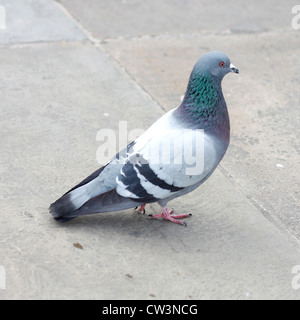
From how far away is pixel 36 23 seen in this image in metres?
6.33

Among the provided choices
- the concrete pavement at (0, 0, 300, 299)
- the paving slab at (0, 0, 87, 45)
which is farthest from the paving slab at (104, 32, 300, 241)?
the paving slab at (0, 0, 87, 45)

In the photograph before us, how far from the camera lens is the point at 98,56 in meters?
5.81

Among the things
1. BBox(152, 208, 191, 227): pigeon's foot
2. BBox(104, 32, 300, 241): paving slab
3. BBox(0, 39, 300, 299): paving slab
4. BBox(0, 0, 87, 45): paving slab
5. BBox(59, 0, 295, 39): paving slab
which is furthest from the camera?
BBox(59, 0, 295, 39): paving slab

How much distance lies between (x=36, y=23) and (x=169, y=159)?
3.56m

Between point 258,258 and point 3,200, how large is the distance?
64.6 inches

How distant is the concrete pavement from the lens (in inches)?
129

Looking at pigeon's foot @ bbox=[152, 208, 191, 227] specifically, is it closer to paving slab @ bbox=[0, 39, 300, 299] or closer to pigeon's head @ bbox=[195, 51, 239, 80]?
paving slab @ bbox=[0, 39, 300, 299]

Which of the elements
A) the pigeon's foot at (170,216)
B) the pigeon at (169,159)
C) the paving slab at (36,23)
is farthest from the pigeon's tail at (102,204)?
the paving slab at (36,23)

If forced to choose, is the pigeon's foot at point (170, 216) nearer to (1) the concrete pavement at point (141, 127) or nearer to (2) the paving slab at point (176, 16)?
(1) the concrete pavement at point (141, 127)

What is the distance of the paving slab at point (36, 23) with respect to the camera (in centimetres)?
606

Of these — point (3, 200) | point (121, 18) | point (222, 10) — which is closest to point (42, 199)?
point (3, 200)

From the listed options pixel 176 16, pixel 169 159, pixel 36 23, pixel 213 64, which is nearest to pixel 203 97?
pixel 213 64

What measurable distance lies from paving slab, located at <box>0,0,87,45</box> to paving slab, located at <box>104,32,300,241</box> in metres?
0.52

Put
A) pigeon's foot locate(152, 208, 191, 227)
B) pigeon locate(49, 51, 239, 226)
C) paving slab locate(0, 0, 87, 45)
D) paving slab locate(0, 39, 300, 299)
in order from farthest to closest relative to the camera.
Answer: paving slab locate(0, 0, 87, 45)
pigeon's foot locate(152, 208, 191, 227)
pigeon locate(49, 51, 239, 226)
paving slab locate(0, 39, 300, 299)
